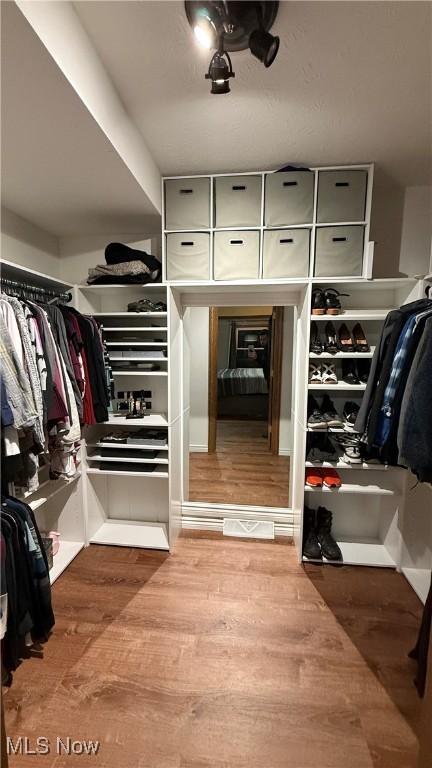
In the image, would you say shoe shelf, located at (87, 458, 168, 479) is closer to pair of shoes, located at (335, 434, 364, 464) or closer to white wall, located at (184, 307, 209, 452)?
pair of shoes, located at (335, 434, 364, 464)

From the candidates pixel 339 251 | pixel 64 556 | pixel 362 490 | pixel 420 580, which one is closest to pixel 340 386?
pixel 362 490

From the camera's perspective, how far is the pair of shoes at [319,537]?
7.15ft

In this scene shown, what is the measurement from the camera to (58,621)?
1720mm

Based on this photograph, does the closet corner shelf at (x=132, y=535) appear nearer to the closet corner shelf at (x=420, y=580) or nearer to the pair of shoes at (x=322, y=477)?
the pair of shoes at (x=322, y=477)

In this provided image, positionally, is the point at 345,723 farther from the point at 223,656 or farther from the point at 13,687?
the point at 13,687

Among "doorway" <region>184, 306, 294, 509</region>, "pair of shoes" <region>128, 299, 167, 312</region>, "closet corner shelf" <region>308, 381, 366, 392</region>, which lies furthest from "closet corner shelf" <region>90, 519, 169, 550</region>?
"pair of shoes" <region>128, 299, 167, 312</region>

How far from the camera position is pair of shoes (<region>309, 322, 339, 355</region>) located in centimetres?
205

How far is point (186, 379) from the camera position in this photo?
2.59 metres

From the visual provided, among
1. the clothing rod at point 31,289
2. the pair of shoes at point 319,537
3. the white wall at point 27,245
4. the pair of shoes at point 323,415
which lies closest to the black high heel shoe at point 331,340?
A: the pair of shoes at point 323,415

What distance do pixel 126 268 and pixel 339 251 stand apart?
1.32m

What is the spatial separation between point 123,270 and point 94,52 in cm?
102

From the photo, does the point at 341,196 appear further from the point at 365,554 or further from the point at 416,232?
the point at 365,554

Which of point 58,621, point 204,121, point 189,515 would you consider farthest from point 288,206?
point 58,621

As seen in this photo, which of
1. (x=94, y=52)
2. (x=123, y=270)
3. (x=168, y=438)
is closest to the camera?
(x=94, y=52)
